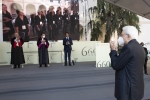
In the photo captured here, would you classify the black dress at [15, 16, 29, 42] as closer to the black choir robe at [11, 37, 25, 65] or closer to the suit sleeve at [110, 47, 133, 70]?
the black choir robe at [11, 37, 25, 65]

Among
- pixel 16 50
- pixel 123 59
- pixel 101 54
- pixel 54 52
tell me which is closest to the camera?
pixel 123 59

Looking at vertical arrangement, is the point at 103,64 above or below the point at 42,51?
below

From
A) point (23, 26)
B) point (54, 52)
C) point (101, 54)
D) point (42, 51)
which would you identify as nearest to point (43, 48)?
point (42, 51)

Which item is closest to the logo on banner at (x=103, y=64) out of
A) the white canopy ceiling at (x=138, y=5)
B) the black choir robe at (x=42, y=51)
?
the black choir robe at (x=42, y=51)

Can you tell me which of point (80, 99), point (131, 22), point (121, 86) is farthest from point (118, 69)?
point (131, 22)

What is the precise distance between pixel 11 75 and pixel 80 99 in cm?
254

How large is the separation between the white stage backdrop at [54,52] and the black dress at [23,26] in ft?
1.80

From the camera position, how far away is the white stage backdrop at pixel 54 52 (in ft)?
28.2

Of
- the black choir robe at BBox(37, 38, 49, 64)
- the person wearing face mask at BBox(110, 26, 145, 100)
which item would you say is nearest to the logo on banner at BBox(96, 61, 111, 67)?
the black choir robe at BBox(37, 38, 49, 64)

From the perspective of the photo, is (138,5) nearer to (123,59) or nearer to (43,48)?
(43,48)

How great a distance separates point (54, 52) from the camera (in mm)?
9609

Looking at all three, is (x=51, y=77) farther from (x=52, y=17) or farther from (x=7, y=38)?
(x=52, y=17)

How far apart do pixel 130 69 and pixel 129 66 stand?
4 centimetres

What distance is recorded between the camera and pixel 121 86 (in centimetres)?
213
